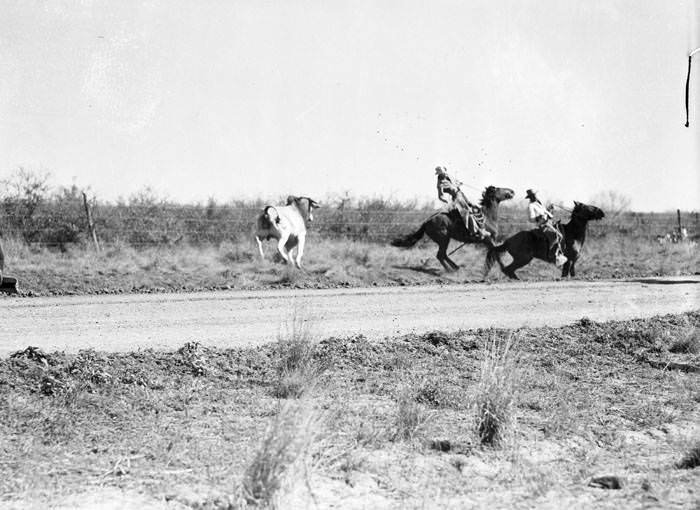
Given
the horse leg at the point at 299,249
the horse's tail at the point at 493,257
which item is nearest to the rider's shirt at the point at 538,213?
the horse's tail at the point at 493,257

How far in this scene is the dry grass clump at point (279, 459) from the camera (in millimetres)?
5102

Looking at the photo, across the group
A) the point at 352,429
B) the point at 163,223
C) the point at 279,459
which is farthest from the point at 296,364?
the point at 163,223

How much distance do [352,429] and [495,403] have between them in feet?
3.69

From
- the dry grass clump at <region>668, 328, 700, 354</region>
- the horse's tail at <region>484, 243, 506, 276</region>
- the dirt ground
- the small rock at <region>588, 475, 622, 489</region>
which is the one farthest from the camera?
the horse's tail at <region>484, 243, 506, 276</region>

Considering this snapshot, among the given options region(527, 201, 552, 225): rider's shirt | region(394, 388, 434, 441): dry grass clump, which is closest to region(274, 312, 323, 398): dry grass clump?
region(394, 388, 434, 441): dry grass clump

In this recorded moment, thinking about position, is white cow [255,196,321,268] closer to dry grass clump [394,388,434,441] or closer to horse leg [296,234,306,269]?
horse leg [296,234,306,269]

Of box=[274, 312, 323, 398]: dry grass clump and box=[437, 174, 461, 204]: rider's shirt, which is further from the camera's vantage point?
box=[437, 174, 461, 204]: rider's shirt

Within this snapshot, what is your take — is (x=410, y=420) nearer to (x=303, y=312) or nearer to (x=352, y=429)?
(x=352, y=429)

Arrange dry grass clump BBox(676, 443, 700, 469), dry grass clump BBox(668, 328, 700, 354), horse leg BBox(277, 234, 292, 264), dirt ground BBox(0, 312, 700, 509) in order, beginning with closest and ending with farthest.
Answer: dirt ground BBox(0, 312, 700, 509) < dry grass clump BBox(676, 443, 700, 469) < dry grass clump BBox(668, 328, 700, 354) < horse leg BBox(277, 234, 292, 264)

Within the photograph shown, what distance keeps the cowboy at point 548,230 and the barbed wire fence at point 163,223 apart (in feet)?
11.1

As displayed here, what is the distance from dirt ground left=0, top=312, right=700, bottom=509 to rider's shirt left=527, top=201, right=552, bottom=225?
40.6ft

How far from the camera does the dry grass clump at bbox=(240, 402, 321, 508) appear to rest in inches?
201

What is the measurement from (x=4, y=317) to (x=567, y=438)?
759cm

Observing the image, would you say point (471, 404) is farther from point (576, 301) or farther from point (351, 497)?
point (576, 301)
